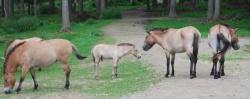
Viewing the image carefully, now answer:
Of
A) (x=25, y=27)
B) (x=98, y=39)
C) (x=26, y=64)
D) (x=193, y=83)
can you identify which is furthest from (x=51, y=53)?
(x=25, y=27)

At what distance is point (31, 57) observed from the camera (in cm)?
1617

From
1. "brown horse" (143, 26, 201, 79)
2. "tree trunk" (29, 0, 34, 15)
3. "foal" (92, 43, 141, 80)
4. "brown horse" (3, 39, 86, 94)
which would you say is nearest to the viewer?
"brown horse" (3, 39, 86, 94)

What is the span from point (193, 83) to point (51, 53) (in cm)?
395

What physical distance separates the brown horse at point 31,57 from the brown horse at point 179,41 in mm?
3217

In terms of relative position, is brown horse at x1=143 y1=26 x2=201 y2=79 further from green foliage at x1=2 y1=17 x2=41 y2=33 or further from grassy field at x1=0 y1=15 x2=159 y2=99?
green foliage at x1=2 y1=17 x2=41 y2=33

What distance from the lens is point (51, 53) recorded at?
16.3 metres

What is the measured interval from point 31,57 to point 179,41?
175 inches

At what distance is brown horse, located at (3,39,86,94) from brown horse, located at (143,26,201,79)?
10.6ft

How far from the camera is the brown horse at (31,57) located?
52.8 ft

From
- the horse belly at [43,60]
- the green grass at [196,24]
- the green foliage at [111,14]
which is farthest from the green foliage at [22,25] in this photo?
the horse belly at [43,60]

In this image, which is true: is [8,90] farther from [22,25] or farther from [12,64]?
[22,25]

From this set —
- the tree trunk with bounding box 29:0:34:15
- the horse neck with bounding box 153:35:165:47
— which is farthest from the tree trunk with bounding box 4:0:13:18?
the horse neck with bounding box 153:35:165:47

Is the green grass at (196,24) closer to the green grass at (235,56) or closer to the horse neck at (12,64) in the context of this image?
the green grass at (235,56)

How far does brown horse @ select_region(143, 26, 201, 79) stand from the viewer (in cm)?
1728
